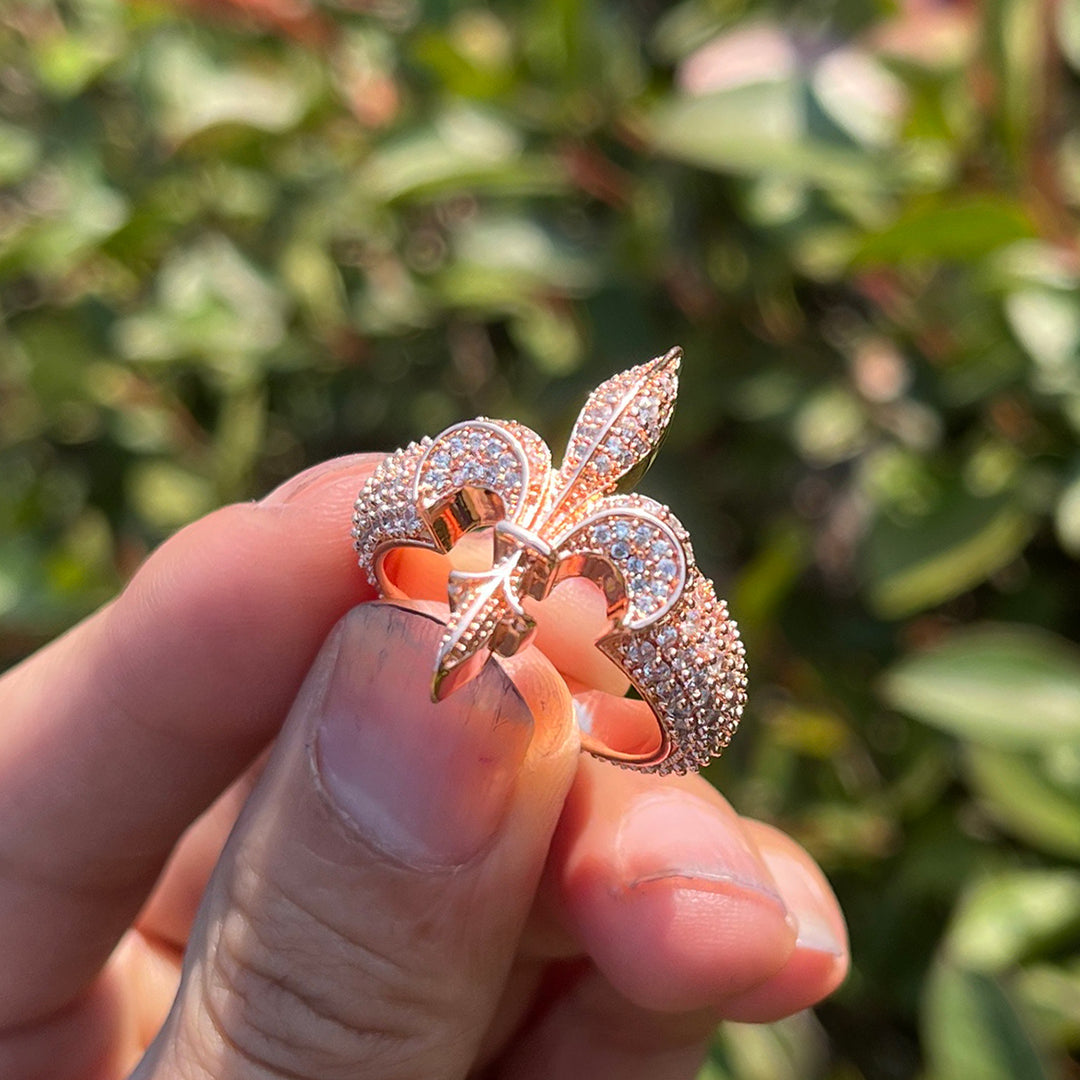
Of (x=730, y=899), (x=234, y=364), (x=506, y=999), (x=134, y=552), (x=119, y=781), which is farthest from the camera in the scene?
(x=134, y=552)

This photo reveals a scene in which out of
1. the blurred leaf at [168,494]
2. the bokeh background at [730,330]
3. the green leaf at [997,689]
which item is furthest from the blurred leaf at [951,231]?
the blurred leaf at [168,494]

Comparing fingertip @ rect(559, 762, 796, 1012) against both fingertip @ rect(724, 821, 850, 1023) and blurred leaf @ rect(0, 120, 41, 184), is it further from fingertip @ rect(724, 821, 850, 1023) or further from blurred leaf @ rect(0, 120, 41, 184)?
blurred leaf @ rect(0, 120, 41, 184)

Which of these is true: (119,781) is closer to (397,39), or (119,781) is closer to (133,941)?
(133,941)

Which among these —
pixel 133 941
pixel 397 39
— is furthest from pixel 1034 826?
pixel 397 39

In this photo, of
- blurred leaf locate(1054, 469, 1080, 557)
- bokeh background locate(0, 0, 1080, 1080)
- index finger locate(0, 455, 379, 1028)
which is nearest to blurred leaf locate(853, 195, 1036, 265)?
bokeh background locate(0, 0, 1080, 1080)

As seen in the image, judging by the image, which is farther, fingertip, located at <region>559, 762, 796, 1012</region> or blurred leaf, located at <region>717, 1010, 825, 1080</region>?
blurred leaf, located at <region>717, 1010, 825, 1080</region>

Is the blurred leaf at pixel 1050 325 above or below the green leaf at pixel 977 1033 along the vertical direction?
above

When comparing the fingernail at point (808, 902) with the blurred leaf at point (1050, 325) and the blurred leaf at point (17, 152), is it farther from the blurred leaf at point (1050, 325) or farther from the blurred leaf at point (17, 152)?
the blurred leaf at point (17, 152)
